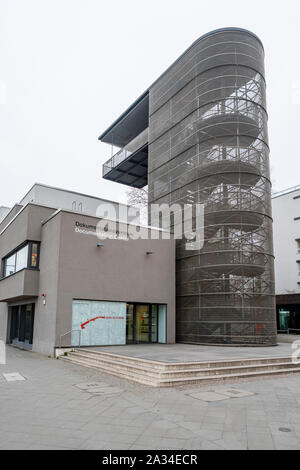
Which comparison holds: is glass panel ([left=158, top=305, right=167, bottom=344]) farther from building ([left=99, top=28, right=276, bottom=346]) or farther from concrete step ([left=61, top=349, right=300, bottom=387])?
concrete step ([left=61, top=349, right=300, bottom=387])

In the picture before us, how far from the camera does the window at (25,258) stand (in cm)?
1748

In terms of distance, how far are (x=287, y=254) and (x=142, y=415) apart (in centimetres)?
2700

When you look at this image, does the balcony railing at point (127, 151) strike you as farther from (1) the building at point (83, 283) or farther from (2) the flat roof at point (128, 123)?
(1) the building at point (83, 283)

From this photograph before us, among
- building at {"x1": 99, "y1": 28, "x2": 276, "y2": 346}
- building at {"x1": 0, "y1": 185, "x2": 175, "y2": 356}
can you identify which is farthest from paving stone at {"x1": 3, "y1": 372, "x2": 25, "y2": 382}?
building at {"x1": 99, "y1": 28, "x2": 276, "y2": 346}

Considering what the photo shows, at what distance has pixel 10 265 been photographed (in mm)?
21234

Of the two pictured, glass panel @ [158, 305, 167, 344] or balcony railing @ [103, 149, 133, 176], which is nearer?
glass panel @ [158, 305, 167, 344]

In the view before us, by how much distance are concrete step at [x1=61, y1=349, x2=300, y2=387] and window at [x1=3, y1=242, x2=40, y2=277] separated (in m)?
6.53

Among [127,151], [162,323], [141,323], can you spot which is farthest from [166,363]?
[127,151]

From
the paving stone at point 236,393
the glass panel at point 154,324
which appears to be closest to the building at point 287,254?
the glass panel at point 154,324

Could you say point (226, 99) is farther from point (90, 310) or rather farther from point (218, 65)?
point (90, 310)

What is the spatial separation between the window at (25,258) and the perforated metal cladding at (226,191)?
740cm

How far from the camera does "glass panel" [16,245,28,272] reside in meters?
18.1
